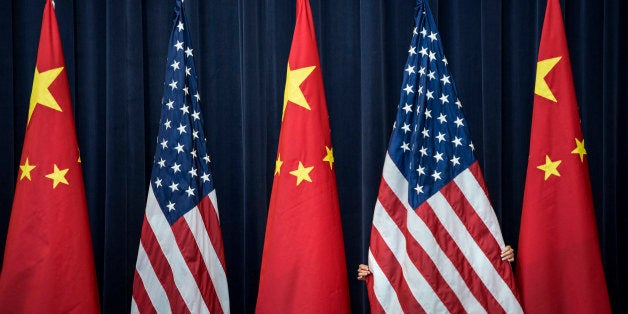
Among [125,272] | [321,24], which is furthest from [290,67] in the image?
[125,272]

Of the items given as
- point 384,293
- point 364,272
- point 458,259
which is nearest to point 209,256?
point 364,272

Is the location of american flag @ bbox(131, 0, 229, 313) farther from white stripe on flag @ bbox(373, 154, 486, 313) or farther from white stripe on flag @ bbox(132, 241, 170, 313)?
white stripe on flag @ bbox(373, 154, 486, 313)

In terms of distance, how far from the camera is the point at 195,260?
3.17m

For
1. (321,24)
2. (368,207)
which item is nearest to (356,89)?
(321,24)

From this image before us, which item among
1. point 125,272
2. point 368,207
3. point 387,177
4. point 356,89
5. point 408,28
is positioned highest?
point 408,28

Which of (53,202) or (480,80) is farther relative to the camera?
(480,80)

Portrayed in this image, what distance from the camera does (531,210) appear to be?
10.3ft

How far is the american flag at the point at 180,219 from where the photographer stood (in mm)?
3127

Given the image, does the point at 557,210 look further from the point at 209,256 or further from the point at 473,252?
the point at 209,256

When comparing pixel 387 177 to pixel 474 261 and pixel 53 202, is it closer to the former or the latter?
pixel 474 261

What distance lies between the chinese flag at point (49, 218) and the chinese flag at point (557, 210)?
87.6 inches

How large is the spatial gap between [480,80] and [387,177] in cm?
99

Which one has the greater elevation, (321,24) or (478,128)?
(321,24)

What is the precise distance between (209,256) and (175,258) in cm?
17
